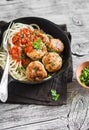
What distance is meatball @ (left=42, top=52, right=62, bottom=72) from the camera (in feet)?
8.61

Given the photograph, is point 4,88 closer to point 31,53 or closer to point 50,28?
point 31,53

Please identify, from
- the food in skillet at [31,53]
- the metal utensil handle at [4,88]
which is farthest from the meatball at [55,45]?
the metal utensil handle at [4,88]

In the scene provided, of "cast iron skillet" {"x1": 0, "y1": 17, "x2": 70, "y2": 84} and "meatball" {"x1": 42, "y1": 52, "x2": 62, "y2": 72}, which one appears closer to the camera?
"meatball" {"x1": 42, "y1": 52, "x2": 62, "y2": 72}

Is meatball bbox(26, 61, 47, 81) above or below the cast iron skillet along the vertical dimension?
below

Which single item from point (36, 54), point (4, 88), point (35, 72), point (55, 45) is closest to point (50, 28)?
point (55, 45)

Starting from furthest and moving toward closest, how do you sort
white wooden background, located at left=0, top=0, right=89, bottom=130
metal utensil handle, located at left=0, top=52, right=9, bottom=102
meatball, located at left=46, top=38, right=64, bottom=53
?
meatball, located at left=46, top=38, right=64, bottom=53
white wooden background, located at left=0, top=0, right=89, bottom=130
metal utensil handle, located at left=0, top=52, right=9, bottom=102

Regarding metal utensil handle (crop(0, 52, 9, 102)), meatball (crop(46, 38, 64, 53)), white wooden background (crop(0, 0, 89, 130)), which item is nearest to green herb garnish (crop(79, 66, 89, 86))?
white wooden background (crop(0, 0, 89, 130))

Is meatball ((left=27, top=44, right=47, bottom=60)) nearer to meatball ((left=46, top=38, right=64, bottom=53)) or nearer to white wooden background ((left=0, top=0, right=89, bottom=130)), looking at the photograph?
meatball ((left=46, top=38, right=64, bottom=53))

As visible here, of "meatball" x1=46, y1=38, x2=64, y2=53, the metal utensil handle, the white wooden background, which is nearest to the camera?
the metal utensil handle

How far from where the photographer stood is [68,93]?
2746 millimetres

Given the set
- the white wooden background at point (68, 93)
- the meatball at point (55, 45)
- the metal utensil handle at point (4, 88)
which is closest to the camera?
the metal utensil handle at point (4, 88)

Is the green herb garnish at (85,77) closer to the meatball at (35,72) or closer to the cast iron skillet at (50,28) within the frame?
the cast iron skillet at (50,28)

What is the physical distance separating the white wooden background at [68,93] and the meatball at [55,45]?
234 mm

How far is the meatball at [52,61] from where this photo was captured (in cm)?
262
